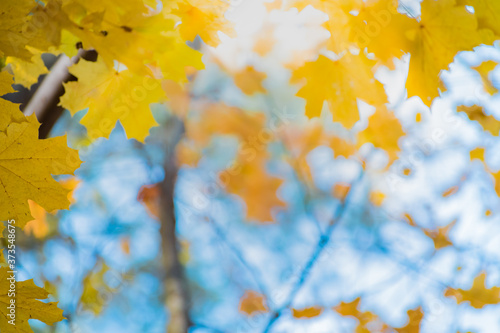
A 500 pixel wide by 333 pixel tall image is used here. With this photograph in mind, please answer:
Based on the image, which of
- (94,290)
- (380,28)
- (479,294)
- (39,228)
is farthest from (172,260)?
(39,228)

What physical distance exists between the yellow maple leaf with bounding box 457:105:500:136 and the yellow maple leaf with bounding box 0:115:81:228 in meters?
2.81

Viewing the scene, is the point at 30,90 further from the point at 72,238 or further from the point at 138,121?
the point at 72,238

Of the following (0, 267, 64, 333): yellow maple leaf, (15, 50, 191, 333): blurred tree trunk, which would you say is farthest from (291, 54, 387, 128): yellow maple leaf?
(0, 267, 64, 333): yellow maple leaf

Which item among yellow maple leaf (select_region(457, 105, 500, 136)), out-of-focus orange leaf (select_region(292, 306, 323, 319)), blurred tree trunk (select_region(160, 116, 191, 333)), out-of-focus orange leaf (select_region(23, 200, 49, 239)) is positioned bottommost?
out-of-focus orange leaf (select_region(23, 200, 49, 239))

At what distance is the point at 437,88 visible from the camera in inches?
48.2

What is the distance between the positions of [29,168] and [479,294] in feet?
13.9

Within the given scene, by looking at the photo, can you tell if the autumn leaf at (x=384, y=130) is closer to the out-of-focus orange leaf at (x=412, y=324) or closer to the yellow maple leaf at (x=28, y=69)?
the out-of-focus orange leaf at (x=412, y=324)

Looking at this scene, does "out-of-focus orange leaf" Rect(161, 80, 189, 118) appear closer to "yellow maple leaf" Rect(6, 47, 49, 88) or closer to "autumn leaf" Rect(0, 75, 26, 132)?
"yellow maple leaf" Rect(6, 47, 49, 88)

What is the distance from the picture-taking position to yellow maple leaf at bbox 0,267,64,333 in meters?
0.95

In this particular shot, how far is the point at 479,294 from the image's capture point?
3.68 meters

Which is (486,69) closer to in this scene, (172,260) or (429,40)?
(429,40)

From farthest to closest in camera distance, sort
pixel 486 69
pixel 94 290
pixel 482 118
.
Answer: pixel 94 290, pixel 482 118, pixel 486 69

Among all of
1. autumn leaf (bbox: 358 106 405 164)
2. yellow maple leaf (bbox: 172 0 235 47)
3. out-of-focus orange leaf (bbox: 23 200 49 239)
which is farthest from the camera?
out-of-focus orange leaf (bbox: 23 200 49 239)

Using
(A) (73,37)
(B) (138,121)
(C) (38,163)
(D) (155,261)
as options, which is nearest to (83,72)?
(A) (73,37)
